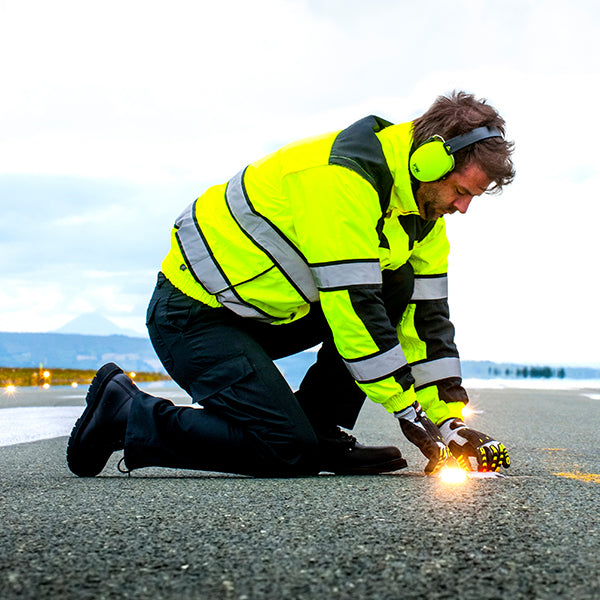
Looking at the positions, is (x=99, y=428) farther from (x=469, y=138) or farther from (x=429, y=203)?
(x=469, y=138)

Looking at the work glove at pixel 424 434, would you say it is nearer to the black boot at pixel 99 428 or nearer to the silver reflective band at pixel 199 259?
the silver reflective band at pixel 199 259

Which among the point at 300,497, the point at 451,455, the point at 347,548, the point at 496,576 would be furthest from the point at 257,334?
the point at 496,576

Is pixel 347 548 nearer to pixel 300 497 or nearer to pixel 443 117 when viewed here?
pixel 300 497

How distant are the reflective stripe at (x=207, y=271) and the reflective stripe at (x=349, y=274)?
406mm

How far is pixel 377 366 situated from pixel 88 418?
3.72ft

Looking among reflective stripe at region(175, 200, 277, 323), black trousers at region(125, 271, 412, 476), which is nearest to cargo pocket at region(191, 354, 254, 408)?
black trousers at region(125, 271, 412, 476)

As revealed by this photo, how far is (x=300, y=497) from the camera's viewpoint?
5.51ft

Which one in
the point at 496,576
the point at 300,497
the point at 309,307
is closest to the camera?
the point at 496,576

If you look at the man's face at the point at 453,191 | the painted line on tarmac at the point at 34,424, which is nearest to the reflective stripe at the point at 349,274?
the man's face at the point at 453,191

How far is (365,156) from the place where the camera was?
220 centimetres

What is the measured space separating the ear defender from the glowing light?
0.96 metres

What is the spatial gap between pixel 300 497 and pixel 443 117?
139 cm

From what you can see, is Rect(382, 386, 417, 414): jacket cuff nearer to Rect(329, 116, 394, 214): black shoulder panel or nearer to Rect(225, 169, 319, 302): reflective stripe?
Rect(225, 169, 319, 302): reflective stripe

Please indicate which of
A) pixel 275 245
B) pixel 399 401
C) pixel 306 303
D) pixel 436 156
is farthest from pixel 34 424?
pixel 436 156
